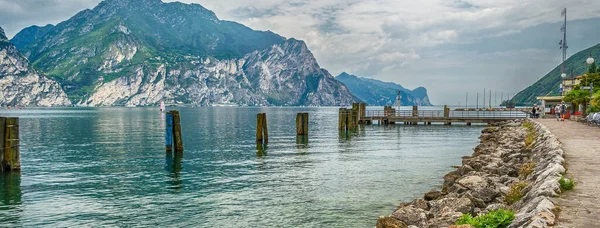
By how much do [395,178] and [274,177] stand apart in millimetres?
6896

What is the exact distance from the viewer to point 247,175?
2708 cm

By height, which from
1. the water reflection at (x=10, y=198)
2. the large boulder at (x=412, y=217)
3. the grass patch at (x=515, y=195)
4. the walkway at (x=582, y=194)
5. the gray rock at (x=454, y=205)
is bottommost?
the water reflection at (x=10, y=198)

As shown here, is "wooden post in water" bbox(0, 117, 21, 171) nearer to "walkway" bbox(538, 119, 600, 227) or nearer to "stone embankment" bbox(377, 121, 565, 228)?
"stone embankment" bbox(377, 121, 565, 228)

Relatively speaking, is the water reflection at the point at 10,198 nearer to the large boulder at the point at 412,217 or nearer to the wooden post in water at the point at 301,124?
the large boulder at the point at 412,217

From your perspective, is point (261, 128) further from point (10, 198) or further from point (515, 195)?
point (515, 195)

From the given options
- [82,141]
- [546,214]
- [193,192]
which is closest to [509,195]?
[546,214]

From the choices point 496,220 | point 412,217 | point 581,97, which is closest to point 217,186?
point 412,217

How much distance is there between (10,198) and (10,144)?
7.64 m

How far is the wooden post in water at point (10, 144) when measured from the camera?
26.6 meters

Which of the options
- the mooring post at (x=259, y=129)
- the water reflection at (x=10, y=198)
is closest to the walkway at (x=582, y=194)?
the water reflection at (x=10, y=198)

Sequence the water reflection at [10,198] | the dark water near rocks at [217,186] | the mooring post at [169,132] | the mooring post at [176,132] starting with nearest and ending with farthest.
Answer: the water reflection at [10,198], the dark water near rocks at [217,186], the mooring post at [176,132], the mooring post at [169,132]

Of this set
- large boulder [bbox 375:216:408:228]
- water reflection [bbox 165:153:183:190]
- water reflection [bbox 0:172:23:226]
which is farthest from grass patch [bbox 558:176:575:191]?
Result: water reflection [bbox 0:172:23:226]

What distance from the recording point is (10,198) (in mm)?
20781

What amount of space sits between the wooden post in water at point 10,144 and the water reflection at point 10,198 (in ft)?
1.87
